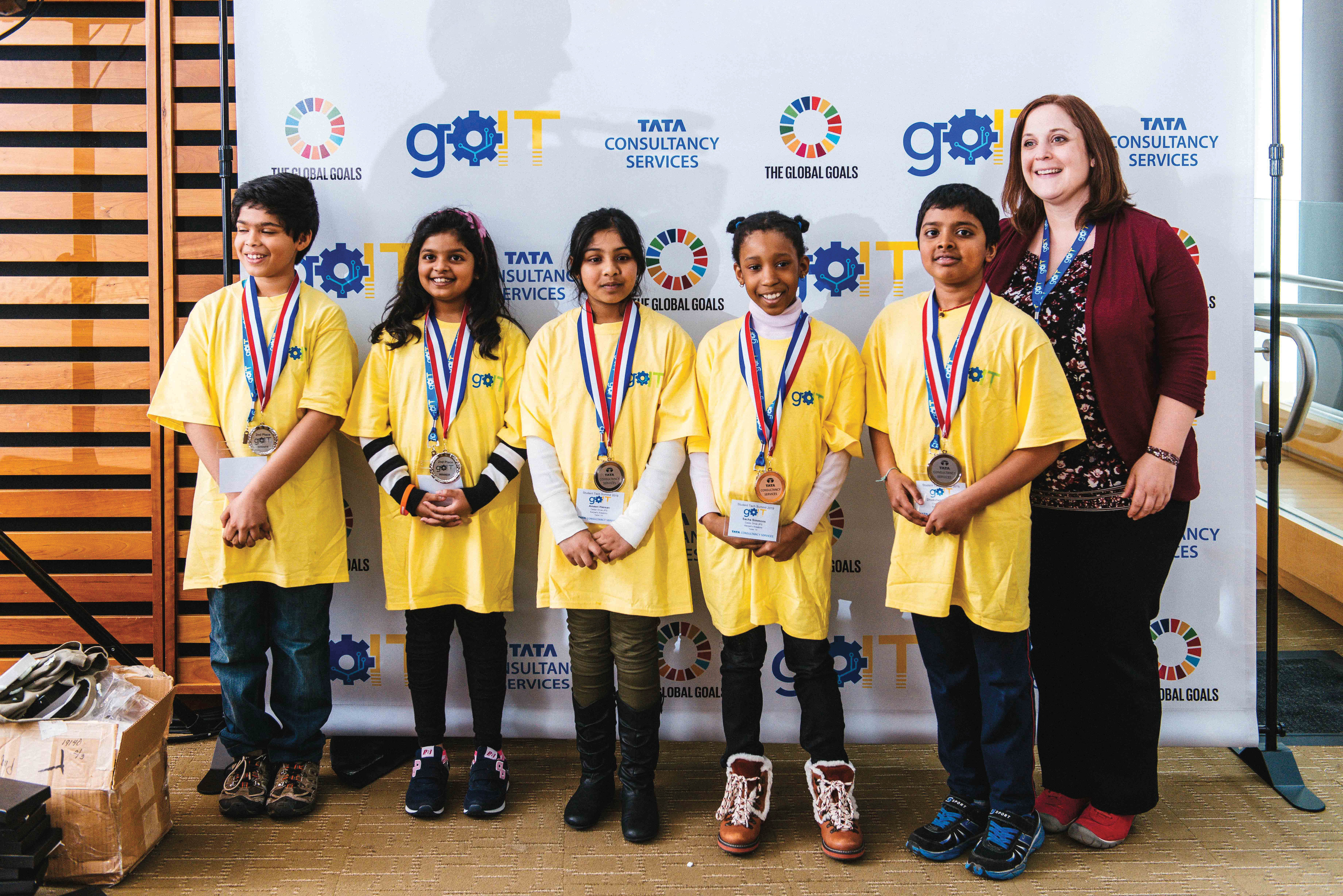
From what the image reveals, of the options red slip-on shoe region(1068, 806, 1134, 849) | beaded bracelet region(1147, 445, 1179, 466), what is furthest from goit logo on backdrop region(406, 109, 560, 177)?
red slip-on shoe region(1068, 806, 1134, 849)

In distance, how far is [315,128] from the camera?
246 centimetres

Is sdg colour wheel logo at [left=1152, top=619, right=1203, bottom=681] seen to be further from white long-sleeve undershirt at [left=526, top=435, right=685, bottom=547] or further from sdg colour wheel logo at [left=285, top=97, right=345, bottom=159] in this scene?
sdg colour wheel logo at [left=285, top=97, right=345, bottom=159]

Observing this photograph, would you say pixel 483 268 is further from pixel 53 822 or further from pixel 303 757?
pixel 53 822

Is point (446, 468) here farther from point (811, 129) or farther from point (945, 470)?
point (811, 129)

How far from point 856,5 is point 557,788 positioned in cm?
243

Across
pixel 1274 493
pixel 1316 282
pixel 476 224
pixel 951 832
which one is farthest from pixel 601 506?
pixel 1316 282

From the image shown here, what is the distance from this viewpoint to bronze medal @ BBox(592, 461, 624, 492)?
2.09 metres

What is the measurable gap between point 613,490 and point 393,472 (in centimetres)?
59

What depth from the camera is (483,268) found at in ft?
7.61

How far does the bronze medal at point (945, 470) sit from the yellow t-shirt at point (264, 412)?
1550 mm

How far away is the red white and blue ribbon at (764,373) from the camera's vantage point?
2037 mm

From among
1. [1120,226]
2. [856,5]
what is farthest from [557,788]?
[856,5]

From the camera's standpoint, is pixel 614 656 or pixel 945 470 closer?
pixel 945 470

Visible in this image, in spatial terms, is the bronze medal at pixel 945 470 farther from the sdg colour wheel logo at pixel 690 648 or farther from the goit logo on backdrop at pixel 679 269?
the sdg colour wheel logo at pixel 690 648
